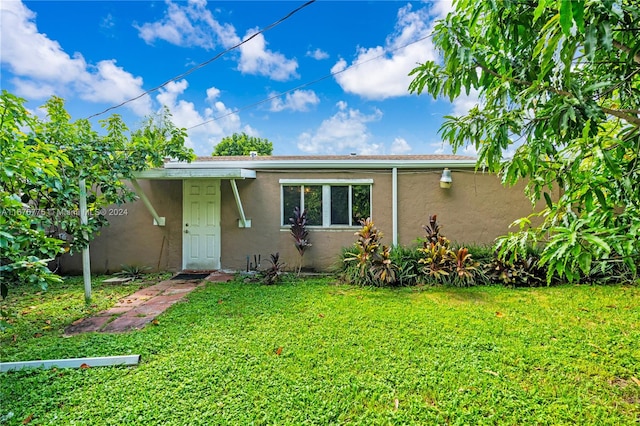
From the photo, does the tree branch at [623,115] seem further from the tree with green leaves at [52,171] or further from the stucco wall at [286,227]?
the stucco wall at [286,227]

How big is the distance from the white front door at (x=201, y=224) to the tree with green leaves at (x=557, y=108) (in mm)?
6700

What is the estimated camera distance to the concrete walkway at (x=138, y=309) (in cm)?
422

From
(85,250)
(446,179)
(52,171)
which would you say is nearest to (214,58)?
(85,250)

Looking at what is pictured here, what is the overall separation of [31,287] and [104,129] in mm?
3977

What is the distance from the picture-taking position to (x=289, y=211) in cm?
795

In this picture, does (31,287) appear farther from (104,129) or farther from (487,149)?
(487,149)

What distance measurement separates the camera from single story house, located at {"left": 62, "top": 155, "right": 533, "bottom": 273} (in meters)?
7.71

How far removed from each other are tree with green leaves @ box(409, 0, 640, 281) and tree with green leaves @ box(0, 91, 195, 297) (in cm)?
372

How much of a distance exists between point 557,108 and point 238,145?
28374 mm

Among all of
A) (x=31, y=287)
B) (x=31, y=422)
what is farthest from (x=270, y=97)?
(x=31, y=422)

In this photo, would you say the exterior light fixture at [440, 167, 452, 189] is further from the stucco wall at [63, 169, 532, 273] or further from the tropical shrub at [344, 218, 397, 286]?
the tropical shrub at [344, 218, 397, 286]

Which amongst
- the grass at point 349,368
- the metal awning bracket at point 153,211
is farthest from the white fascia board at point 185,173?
the grass at point 349,368

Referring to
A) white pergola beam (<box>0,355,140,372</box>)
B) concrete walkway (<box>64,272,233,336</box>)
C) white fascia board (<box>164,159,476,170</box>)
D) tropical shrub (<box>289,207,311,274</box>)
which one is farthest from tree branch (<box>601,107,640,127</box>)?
tropical shrub (<box>289,207,311,274</box>)

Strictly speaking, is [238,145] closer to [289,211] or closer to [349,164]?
[289,211]
